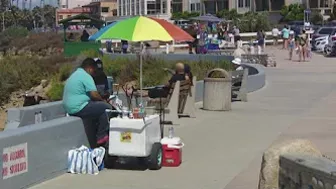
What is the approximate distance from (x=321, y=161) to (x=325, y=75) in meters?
21.7

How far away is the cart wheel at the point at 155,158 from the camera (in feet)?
30.9

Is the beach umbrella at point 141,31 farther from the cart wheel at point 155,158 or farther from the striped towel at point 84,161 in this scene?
the striped towel at point 84,161

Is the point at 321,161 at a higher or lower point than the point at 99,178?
higher

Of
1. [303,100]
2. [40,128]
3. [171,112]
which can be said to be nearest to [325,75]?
[303,100]

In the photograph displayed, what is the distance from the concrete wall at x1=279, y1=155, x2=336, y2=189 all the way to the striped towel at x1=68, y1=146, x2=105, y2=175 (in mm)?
3360

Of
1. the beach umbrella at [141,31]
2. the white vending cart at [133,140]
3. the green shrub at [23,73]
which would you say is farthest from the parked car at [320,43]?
the white vending cart at [133,140]

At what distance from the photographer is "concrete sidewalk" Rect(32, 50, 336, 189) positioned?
8.79 m

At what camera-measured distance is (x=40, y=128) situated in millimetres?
8672

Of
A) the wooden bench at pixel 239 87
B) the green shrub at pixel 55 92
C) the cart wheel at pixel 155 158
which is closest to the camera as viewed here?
the cart wheel at pixel 155 158

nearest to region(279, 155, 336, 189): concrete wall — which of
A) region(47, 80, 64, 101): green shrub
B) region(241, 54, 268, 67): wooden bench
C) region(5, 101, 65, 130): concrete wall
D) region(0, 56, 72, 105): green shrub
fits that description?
region(5, 101, 65, 130): concrete wall

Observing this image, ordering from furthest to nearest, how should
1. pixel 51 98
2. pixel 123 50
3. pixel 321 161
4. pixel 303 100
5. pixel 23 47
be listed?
pixel 23 47 < pixel 123 50 < pixel 51 98 < pixel 303 100 < pixel 321 161

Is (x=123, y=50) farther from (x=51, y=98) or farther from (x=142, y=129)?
(x=142, y=129)

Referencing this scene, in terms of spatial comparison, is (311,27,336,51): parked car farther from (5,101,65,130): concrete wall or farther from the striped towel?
the striped towel

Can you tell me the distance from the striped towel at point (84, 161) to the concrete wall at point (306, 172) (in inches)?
132
